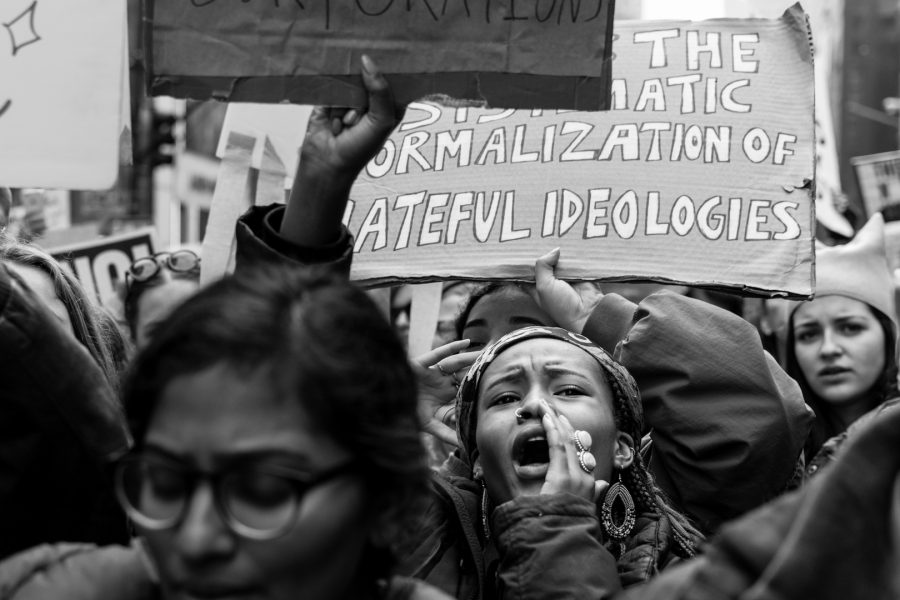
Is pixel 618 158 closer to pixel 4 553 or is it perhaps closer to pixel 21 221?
pixel 4 553

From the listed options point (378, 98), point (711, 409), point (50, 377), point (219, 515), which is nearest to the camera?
point (219, 515)

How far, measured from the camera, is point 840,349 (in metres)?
4.02

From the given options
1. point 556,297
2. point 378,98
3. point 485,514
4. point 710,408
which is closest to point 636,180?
point 556,297

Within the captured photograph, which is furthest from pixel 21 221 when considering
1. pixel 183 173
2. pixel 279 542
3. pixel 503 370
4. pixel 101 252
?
pixel 183 173

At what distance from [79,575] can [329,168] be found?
2.81 feet

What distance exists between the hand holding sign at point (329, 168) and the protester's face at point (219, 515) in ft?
2.26

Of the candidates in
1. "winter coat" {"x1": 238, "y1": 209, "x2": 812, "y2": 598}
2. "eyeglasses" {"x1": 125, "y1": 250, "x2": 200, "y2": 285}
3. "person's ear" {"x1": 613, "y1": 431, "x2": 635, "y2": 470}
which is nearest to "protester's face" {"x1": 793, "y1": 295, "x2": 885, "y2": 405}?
"winter coat" {"x1": 238, "y1": 209, "x2": 812, "y2": 598}

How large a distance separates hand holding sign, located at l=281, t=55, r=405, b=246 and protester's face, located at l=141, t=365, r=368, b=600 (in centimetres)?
69

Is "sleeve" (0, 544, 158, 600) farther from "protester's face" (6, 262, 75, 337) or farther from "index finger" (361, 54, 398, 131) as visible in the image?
"protester's face" (6, 262, 75, 337)

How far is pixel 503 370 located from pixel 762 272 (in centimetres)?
74

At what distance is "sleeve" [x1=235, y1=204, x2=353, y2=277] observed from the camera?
204 cm

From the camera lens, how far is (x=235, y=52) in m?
2.25

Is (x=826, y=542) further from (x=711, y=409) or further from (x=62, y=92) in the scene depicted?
(x=62, y=92)

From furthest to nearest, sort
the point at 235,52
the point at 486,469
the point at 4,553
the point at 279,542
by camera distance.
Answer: the point at 486,469 → the point at 235,52 → the point at 4,553 → the point at 279,542
